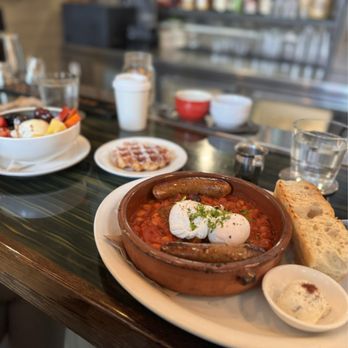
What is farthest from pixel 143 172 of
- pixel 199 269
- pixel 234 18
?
pixel 234 18

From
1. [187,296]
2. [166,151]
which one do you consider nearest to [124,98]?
[166,151]

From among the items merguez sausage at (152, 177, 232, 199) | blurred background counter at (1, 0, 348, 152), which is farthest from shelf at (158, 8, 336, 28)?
merguez sausage at (152, 177, 232, 199)

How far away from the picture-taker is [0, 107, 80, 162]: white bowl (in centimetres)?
95

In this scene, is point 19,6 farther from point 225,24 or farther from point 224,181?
point 224,181

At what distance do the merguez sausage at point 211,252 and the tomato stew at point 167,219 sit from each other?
5 centimetres

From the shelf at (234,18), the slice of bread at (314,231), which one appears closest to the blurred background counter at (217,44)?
the shelf at (234,18)

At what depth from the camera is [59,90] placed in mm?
1480

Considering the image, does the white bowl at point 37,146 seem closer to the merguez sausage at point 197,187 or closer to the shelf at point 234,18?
the merguez sausage at point 197,187

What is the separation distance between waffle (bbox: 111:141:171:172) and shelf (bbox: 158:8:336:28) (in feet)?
7.15

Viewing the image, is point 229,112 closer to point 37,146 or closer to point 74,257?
point 37,146

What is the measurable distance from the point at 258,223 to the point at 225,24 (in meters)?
2.98

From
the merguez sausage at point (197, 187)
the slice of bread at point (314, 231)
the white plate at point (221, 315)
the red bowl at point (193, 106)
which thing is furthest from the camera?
the red bowl at point (193, 106)

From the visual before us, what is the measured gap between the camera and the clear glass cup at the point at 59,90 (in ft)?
4.86

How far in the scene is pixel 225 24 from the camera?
331 centimetres
